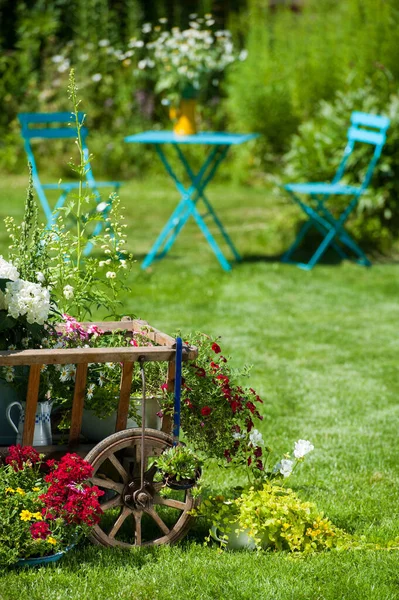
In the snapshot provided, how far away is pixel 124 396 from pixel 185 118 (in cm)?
497

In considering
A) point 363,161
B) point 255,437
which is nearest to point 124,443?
point 255,437

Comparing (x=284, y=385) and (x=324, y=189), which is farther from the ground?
(x=324, y=189)

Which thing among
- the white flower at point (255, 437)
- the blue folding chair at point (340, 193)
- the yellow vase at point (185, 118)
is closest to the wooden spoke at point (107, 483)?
the white flower at point (255, 437)

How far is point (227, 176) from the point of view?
12.0 m

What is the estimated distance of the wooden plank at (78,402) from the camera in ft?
9.59

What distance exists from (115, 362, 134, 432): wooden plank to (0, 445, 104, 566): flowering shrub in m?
0.20

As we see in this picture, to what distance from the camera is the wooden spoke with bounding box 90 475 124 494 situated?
291cm

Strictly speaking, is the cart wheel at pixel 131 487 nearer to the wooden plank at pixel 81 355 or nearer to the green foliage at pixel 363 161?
the wooden plank at pixel 81 355

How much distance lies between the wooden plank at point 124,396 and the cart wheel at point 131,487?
7 centimetres

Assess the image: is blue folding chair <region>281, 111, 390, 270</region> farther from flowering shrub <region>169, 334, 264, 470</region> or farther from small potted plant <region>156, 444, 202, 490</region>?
small potted plant <region>156, 444, 202, 490</region>

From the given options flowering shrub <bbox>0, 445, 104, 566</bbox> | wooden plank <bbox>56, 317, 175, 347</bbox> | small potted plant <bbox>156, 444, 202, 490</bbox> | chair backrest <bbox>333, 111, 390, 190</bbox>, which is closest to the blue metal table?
chair backrest <bbox>333, 111, 390, 190</bbox>

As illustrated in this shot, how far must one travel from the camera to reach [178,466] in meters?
2.91

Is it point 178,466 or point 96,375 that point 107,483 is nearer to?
point 178,466

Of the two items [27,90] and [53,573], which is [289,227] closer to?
[27,90]
